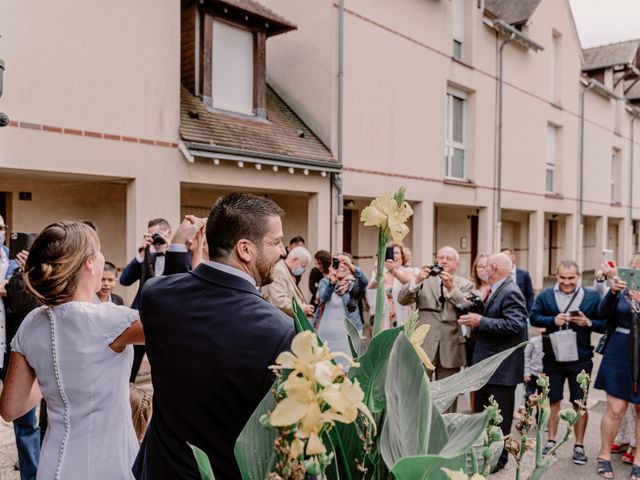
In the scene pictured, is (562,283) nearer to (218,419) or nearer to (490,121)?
(218,419)

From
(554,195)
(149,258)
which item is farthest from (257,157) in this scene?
(554,195)

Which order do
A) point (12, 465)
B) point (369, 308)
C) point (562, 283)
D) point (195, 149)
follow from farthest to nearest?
point (195, 149) < point (369, 308) < point (562, 283) < point (12, 465)

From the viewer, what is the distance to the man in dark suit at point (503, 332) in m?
4.59

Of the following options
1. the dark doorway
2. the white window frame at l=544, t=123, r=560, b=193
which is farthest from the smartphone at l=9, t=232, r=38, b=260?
the white window frame at l=544, t=123, r=560, b=193

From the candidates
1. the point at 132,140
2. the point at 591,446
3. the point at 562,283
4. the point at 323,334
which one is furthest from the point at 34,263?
the point at 132,140

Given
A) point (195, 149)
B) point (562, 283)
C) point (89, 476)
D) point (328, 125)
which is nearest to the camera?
point (89, 476)

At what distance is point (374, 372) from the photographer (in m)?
0.98

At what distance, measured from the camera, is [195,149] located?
820 centimetres

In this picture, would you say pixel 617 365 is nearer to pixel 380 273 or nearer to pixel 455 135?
pixel 380 273

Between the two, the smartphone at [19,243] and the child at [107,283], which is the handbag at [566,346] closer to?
the child at [107,283]

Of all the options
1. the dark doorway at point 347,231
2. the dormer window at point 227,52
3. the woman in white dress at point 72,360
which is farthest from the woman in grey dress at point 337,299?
the dark doorway at point 347,231

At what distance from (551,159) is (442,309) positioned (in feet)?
50.7

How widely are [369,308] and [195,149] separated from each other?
3735mm

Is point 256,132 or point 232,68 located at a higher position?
point 232,68
